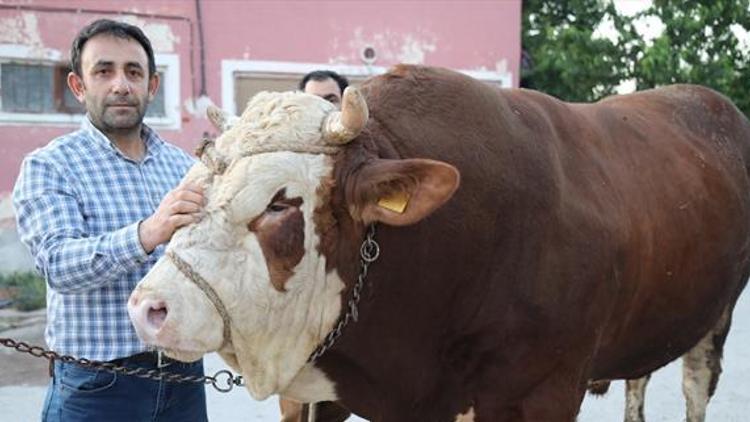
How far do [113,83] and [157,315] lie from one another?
845mm

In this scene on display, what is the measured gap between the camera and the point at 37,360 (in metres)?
6.71

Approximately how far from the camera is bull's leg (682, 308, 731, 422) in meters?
4.38

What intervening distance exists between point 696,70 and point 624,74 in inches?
37.8

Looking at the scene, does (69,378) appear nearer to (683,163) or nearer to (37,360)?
(683,163)

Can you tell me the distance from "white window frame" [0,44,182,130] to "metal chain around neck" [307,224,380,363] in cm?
740

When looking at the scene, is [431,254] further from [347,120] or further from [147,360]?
[147,360]

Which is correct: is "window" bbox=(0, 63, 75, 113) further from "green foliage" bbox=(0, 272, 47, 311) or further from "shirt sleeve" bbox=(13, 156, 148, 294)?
"shirt sleeve" bbox=(13, 156, 148, 294)

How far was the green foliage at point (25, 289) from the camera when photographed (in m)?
8.59

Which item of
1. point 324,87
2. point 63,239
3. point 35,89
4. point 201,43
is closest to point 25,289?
point 35,89

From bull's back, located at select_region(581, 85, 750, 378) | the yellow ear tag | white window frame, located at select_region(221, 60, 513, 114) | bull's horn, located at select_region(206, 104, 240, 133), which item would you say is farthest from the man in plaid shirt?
white window frame, located at select_region(221, 60, 513, 114)

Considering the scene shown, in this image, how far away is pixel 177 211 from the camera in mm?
2086

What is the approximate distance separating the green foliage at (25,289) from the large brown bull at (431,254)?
6610mm

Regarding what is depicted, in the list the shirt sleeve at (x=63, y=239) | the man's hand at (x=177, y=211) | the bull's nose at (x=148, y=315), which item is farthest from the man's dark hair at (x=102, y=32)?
the bull's nose at (x=148, y=315)

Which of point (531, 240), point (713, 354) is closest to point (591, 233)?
point (531, 240)
